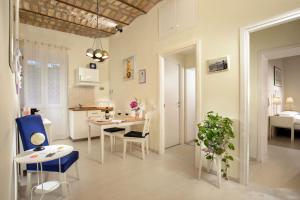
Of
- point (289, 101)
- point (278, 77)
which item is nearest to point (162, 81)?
point (278, 77)

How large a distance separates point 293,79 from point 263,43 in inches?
145

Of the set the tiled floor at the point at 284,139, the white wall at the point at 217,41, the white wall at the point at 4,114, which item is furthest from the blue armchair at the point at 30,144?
the tiled floor at the point at 284,139

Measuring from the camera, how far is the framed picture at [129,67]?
14.2 feet

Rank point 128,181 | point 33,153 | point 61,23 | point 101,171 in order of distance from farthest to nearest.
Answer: point 61,23, point 101,171, point 128,181, point 33,153

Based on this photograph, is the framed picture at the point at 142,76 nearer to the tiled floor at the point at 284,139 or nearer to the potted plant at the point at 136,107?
the potted plant at the point at 136,107

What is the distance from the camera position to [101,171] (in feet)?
9.12

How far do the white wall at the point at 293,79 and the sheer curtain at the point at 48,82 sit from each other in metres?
7.10

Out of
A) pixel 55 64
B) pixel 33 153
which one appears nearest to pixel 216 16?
pixel 33 153

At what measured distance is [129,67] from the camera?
445 cm

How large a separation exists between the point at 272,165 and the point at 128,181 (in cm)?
250

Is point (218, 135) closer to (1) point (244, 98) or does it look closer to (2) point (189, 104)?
(1) point (244, 98)

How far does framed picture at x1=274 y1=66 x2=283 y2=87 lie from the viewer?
508cm

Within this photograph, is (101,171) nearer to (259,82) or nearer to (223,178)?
(223,178)

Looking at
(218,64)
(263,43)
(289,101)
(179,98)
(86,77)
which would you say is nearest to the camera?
(218,64)
